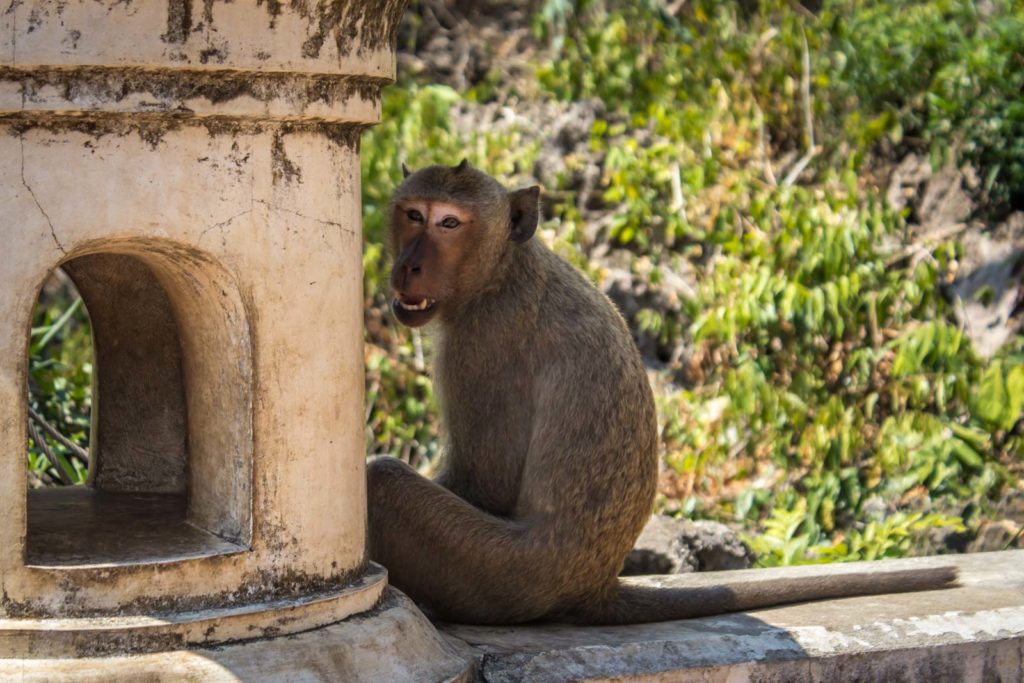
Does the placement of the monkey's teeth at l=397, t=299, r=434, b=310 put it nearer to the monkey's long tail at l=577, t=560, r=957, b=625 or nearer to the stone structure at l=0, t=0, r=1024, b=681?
the stone structure at l=0, t=0, r=1024, b=681

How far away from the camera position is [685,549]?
5.57 meters

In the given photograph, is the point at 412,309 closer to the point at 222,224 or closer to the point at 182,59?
the point at 222,224

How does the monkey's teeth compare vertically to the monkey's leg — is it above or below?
above

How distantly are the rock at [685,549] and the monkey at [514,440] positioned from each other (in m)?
1.25

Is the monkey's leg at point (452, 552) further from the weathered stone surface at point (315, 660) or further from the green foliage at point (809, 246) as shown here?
the green foliage at point (809, 246)

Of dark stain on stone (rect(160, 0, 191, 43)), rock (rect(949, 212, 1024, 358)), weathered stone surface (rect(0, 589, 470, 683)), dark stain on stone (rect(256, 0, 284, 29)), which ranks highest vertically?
dark stain on stone (rect(256, 0, 284, 29))

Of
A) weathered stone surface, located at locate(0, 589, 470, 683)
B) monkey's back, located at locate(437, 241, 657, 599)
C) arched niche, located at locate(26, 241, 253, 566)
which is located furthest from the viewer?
monkey's back, located at locate(437, 241, 657, 599)

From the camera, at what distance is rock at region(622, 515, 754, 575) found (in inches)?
218

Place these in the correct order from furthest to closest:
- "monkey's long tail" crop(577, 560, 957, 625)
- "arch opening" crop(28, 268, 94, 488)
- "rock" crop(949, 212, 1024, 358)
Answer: "rock" crop(949, 212, 1024, 358)
"arch opening" crop(28, 268, 94, 488)
"monkey's long tail" crop(577, 560, 957, 625)

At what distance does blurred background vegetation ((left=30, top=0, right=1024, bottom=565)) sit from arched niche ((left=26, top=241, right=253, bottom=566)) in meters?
2.07

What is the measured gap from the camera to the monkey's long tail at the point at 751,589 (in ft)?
13.5

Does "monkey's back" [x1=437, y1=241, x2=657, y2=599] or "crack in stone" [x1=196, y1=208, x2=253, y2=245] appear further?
"monkey's back" [x1=437, y1=241, x2=657, y2=599]

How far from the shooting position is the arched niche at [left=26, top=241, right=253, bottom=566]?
309 centimetres

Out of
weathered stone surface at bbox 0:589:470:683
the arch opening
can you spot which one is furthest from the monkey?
the arch opening
